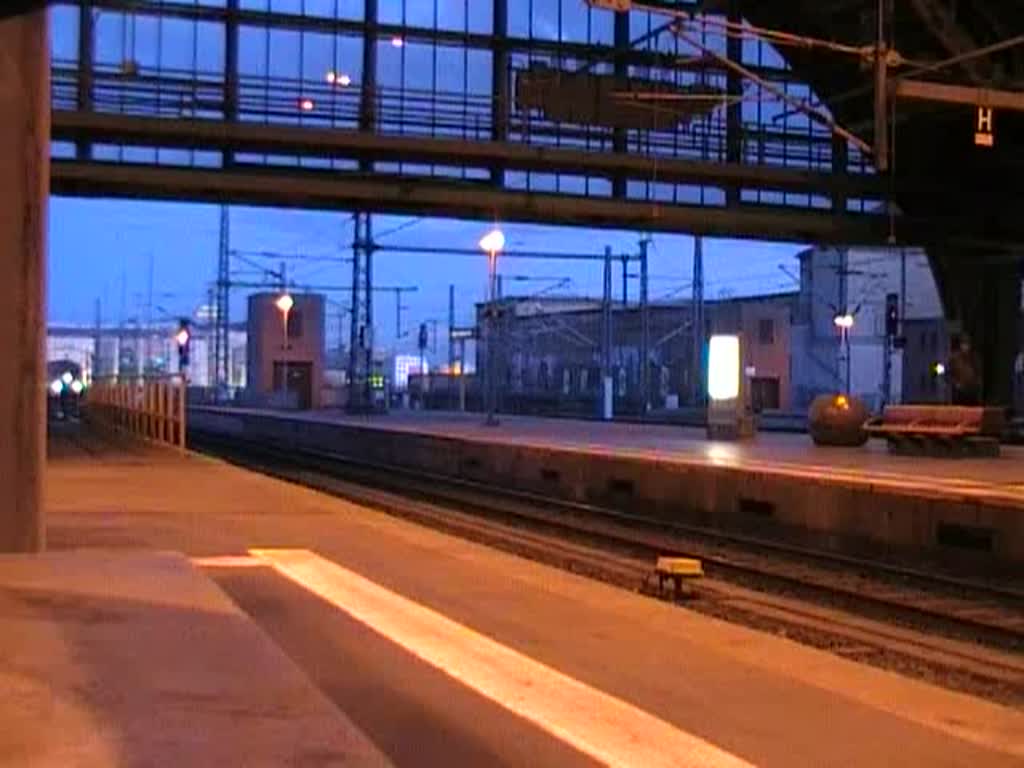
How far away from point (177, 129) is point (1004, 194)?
23.9 metres

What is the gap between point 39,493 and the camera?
12930mm

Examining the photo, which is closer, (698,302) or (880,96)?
(880,96)

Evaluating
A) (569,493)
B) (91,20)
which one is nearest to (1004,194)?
(569,493)

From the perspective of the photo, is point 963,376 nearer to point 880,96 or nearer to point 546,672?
point 880,96

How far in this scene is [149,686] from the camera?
7754 millimetres

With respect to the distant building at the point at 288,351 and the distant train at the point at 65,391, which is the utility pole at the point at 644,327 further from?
the distant train at the point at 65,391

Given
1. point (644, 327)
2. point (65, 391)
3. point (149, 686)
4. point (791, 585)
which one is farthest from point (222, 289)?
point (149, 686)

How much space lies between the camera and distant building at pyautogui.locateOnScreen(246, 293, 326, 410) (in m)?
75.0

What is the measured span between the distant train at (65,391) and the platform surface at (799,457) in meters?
30.3

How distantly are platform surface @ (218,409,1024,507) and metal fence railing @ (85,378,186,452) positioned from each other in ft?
22.3

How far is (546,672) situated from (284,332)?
65.1 m

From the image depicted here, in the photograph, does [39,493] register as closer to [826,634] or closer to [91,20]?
[826,634]

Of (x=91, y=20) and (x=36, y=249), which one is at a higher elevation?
(x=91, y=20)

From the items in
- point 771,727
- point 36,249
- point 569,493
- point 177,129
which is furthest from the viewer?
point 177,129
